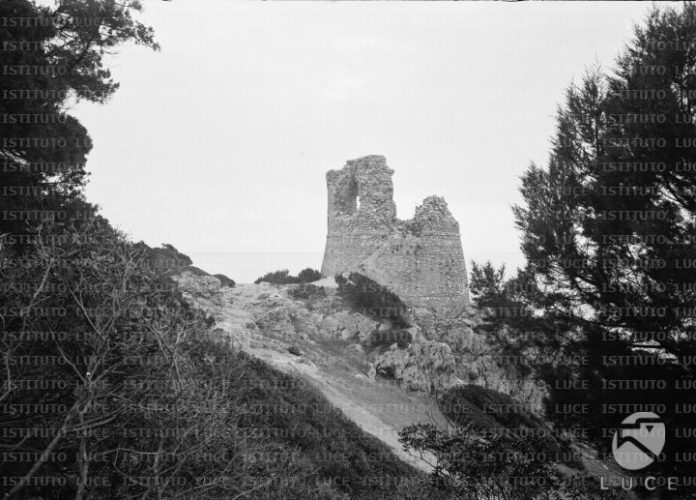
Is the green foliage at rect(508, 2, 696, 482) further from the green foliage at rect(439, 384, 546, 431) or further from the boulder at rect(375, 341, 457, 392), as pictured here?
the boulder at rect(375, 341, 457, 392)

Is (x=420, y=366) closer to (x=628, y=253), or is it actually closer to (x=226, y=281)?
(x=628, y=253)

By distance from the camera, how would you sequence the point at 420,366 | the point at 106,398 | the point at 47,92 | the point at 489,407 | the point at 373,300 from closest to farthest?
the point at 106,398 → the point at 47,92 → the point at 489,407 → the point at 420,366 → the point at 373,300

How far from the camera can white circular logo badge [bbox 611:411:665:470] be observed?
971 centimetres

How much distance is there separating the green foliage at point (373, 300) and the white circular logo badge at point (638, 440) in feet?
54.3

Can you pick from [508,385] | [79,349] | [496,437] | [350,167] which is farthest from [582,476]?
[350,167]

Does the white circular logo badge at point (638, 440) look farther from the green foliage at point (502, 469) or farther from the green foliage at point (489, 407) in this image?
the green foliage at point (489, 407)

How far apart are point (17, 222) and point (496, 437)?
10.6m

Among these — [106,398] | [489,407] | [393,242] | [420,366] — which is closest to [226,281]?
[393,242]

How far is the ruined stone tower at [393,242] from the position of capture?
2988 centimetres

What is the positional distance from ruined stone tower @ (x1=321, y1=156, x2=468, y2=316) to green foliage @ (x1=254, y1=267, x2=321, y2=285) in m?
3.10

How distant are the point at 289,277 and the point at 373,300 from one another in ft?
Result: 30.4

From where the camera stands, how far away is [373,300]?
27250 mm

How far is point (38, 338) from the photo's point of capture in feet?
23.8

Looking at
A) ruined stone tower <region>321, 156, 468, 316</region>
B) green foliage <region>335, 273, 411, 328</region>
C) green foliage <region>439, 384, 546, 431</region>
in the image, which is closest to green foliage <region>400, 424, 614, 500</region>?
green foliage <region>439, 384, 546, 431</region>
